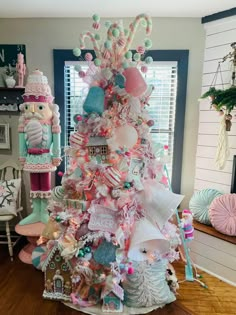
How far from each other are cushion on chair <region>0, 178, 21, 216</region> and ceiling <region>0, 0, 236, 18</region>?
Answer: 5.44 ft

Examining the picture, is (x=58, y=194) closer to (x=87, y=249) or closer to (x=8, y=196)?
(x=87, y=249)

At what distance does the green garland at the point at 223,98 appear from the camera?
2160mm

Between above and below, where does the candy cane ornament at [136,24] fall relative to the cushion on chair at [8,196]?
above

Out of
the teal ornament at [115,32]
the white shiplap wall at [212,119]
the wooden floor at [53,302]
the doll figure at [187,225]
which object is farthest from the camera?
the white shiplap wall at [212,119]

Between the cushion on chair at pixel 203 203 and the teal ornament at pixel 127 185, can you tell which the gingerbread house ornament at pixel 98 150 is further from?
the cushion on chair at pixel 203 203

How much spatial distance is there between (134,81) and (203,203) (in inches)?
56.9

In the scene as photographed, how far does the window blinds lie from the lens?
8.37 ft

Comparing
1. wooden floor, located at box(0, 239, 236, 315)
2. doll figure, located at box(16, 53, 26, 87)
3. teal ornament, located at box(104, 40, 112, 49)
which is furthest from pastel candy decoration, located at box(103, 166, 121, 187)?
doll figure, located at box(16, 53, 26, 87)

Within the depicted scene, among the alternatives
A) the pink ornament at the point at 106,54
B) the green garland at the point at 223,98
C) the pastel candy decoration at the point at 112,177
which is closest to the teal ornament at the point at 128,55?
the pink ornament at the point at 106,54

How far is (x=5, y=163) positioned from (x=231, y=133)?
235 centimetres

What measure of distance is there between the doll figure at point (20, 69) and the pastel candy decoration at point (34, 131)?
0.60 meters

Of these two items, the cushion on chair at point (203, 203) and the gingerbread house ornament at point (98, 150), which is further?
the cushion on chair at point (203, 203)

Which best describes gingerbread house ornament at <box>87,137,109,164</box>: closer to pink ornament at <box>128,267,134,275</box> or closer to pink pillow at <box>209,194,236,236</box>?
pink ornament at <box>128,267,134,275</box>

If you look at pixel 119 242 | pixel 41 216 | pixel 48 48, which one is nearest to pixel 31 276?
pixel 41 216
